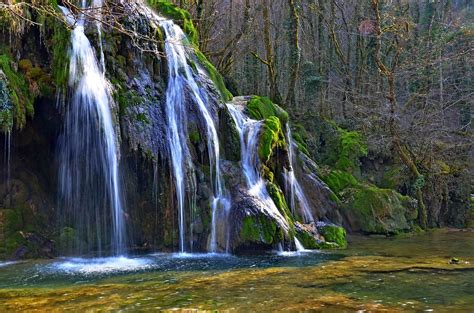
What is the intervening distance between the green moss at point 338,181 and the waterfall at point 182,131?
21.3ft

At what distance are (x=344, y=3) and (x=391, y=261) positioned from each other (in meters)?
22.1

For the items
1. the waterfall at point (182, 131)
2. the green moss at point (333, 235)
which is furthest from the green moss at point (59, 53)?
the green moss at point (333, 235)

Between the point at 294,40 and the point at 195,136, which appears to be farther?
the point at 294,40

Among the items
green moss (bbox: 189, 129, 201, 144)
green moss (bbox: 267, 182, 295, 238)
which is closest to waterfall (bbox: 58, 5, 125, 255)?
green moss (bbox: 189, 129, 201, 144)

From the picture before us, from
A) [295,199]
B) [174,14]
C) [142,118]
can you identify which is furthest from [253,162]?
[174,14]

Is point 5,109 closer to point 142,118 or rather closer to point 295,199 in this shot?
point 142,118

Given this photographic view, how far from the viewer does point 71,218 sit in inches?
431

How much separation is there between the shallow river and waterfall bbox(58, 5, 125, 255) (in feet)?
3.77

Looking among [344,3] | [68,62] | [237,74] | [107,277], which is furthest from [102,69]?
[344,3]

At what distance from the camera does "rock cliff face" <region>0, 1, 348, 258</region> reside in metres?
10.5

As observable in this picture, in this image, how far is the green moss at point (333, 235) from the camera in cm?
1266

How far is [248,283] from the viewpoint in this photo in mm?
6945

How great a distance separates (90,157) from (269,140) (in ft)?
15.7

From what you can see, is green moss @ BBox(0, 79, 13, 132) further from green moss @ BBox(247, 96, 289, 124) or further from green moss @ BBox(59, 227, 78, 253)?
green moss @ BBox(247, 96, 289, 124)
